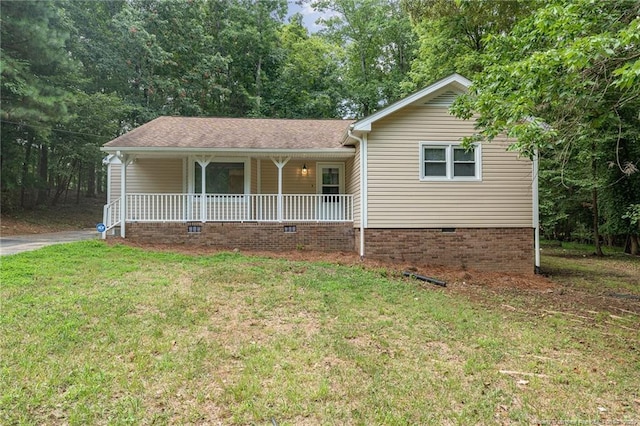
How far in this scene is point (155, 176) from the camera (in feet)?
39.5

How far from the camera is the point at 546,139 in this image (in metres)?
5.52

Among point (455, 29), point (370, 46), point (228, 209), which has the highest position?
point (370, 46)

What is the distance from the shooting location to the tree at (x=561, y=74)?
14.5 ft

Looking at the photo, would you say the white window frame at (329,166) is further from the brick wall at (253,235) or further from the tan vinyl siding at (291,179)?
the brick wall at (253,235)

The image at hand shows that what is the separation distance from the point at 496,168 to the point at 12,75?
1813 cm

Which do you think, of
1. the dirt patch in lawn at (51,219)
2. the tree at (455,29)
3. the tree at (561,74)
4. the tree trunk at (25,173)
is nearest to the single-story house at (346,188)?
the tree at (561,74)

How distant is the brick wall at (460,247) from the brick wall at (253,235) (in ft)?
4.58

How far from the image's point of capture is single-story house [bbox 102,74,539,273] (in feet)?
31.3

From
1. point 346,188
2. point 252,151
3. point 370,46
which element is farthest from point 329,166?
point 370,46

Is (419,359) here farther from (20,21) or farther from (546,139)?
(20,21)

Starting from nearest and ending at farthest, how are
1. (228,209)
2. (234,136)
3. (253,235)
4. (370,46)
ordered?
(253,235), (228,209), (234,136), (370,46)

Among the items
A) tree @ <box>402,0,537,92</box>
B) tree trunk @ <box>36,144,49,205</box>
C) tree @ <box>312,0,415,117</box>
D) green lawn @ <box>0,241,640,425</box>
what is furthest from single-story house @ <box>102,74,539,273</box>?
tree @ <box>312,0,415,117</box>

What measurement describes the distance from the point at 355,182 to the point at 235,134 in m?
4.34

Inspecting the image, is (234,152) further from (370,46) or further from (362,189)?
(370,46)
